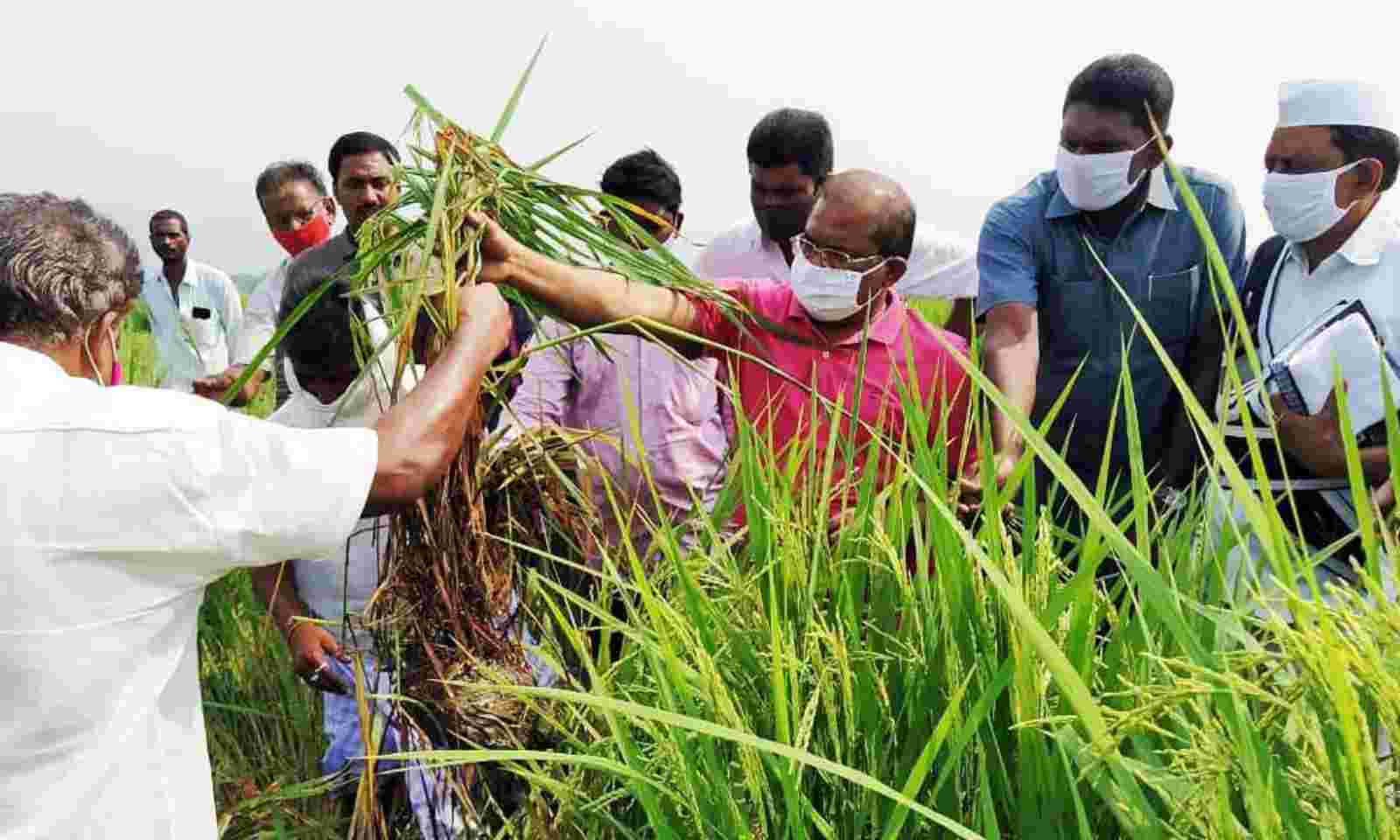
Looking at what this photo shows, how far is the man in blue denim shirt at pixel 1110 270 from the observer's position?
9.45 feet

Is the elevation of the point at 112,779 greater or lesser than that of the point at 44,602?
lesser

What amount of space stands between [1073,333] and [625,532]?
181 centimetres

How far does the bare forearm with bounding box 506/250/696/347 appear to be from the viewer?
183cm

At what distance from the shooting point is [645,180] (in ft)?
10.9

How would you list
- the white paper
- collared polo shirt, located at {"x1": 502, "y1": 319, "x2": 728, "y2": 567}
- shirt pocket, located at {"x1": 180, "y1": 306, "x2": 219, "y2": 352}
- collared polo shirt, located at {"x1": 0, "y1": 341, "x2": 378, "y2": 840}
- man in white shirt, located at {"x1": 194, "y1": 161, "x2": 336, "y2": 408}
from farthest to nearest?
shirt pocket, located at {"x1": 180, "y1": 306, "x2": 219, "y2": 352}, man in white shirt, located at {"x1": 194, "y1": 161, "x2": 336, "y2": 408}, collared polo shirt, located at {"x1": 502, "y1": 319, "x2": 728, "y2": 567}, the white paper, collared polo shirt, located at {"x1": 0, "y1": 341, "x2": 378, "y2": 840}

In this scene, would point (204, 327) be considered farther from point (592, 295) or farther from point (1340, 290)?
point (1340, 290)

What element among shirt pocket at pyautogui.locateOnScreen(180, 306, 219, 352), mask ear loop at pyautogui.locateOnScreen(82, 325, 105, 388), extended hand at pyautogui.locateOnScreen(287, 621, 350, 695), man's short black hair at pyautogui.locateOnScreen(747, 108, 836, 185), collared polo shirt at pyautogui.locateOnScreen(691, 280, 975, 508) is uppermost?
man's short black hair at pyautogui.locateOnScreen(747, 108, 836, 185)

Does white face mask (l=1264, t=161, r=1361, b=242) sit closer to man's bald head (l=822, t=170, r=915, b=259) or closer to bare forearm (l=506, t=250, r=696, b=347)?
man's bald head (l=822, t=170, r=915, b=259)

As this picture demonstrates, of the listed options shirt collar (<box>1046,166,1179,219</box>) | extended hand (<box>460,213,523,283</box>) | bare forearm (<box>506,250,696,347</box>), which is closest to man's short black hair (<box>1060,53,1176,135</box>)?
shirt collar (<box>1046,166,1179,219</box>)

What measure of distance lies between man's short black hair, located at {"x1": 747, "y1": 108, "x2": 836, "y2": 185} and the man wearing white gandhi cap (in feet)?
3.98

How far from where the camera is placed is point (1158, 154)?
2.94 meters

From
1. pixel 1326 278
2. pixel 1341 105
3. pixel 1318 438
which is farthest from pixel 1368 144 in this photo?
pixel 1318 438

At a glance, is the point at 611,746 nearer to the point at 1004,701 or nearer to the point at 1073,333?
the point at 1004,701

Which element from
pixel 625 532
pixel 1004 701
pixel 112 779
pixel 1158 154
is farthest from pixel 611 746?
pixel 1158 154
